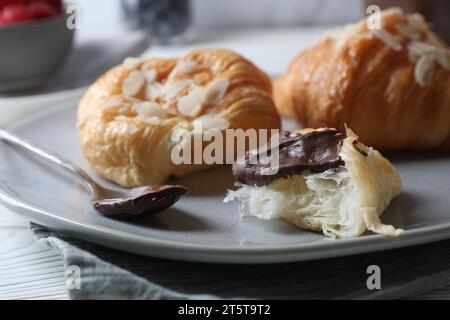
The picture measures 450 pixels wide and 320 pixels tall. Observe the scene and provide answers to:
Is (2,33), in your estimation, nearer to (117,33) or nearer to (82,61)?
(82,61)

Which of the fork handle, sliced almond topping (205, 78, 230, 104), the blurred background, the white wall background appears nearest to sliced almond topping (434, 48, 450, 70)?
the blurred background

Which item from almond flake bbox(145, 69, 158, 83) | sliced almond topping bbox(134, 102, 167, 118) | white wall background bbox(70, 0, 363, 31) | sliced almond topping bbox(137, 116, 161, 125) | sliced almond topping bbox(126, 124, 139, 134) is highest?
almond flake bbox(145, 69, 158, 83)

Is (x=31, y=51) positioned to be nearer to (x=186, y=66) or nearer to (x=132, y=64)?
(x=132, y=64)

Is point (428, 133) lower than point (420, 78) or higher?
lower

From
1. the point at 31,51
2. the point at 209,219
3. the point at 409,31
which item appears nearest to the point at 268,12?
the point at 31,51

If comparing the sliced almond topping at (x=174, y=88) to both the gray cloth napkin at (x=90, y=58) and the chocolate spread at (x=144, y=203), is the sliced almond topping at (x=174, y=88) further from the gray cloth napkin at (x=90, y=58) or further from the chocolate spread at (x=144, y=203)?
the gray cloth napkin at (x=90, y=58)

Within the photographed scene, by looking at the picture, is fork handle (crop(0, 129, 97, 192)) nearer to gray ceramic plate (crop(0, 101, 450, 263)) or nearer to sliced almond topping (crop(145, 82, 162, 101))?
gray ceramic plate (crop(0, 101, 450, 263))

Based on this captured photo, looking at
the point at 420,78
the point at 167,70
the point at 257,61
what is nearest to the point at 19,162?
the point at 167,70
